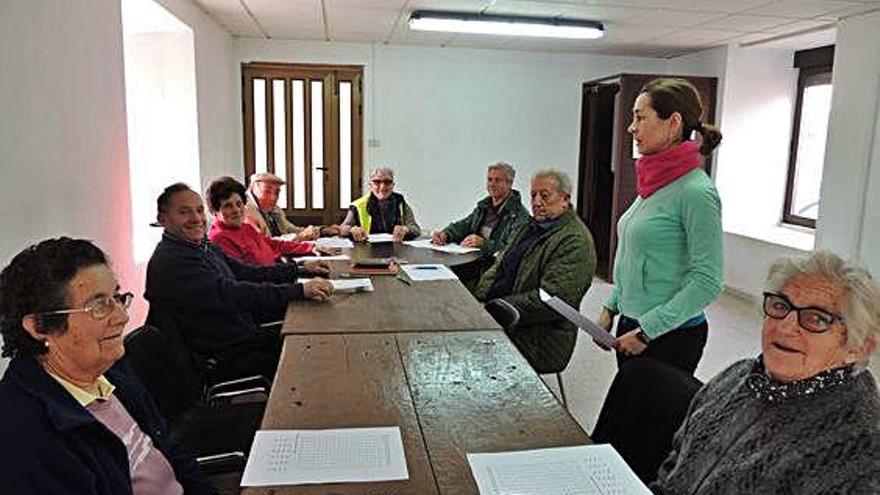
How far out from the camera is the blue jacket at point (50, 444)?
1079 mm

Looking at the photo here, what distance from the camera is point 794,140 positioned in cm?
628

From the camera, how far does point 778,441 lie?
4.01 ft

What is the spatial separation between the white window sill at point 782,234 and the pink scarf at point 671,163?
153 inches

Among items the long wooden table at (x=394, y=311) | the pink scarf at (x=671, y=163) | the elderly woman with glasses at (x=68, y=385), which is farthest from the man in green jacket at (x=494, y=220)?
the elderly woman with glasses at (x=68, y=385)

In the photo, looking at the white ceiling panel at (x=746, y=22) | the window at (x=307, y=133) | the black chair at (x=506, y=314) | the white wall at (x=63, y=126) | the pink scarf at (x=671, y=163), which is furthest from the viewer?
the window at (x=307, y=133)

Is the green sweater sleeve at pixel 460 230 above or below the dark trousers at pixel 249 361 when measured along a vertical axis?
above

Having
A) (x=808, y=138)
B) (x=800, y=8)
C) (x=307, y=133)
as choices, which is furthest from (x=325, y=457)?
(x=808, y=138)

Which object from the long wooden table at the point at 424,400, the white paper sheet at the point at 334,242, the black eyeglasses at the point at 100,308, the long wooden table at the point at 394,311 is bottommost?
the white paper sheet at the point at 334,242

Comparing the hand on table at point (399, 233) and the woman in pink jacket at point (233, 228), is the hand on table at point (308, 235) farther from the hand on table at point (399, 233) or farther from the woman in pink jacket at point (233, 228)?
the woman in pink jacket at point (233, 228)

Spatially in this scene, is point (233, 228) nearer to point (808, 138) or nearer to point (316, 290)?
point (316, 290)

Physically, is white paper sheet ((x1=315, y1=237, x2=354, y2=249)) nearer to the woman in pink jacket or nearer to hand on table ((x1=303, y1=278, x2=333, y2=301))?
the woman in pink jacket

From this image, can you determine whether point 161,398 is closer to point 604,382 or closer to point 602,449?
point 602,449

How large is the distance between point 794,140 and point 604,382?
150 inches

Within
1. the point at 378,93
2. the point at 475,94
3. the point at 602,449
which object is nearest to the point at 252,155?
the point at 378,93
